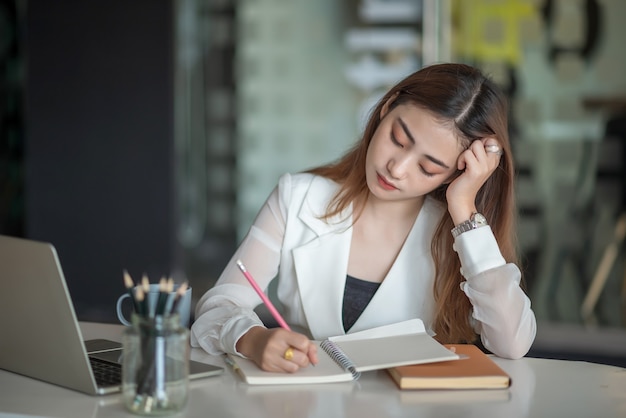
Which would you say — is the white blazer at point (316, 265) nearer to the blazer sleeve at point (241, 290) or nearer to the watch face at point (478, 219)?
the blazer sleeve at point (241, 290)

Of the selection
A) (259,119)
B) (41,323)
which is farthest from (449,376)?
(259,119)

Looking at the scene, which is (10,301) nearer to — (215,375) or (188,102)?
(215,375)

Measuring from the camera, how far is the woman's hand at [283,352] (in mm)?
1444

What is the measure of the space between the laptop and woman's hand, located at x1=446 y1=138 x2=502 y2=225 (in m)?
0.68

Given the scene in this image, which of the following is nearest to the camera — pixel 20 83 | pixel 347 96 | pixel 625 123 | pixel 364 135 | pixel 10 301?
pixel 10 301

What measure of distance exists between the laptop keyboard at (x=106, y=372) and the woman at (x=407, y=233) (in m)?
0.22

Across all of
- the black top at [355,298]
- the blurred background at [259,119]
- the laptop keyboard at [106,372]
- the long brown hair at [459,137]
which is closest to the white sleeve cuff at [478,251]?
the long brown hair at [459,137]

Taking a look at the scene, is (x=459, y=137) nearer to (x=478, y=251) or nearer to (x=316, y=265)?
(x=478, y=251)

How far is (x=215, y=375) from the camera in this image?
4.82 ft

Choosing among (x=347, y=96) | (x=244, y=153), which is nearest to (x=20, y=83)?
(x=244, y=153)

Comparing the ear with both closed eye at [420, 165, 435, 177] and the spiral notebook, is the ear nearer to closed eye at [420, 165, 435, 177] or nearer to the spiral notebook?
closed eye at [420, 165, 435, 177]

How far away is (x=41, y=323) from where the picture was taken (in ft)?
4.37

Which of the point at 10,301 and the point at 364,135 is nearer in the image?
the point at 10,301

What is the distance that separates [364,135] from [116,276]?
110 inches
